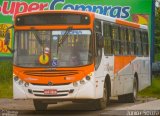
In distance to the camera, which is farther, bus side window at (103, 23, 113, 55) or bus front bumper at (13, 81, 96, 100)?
bus side window at (103, 23, 113, 55)

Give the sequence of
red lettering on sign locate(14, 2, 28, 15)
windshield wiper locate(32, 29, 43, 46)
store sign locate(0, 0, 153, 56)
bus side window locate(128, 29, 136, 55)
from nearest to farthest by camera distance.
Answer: windshield wiper locate(32, 29, 43, 46) < bus side window locate(128, 29, 136, 55) < store sign locate(0, 0, 153, 56) < red lettering on sign locate(14, 2, 28, 15)

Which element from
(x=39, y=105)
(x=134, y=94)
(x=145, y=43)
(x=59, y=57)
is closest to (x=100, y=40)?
(x=59, y=57)

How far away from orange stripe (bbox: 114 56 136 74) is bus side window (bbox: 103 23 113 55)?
2.84ft

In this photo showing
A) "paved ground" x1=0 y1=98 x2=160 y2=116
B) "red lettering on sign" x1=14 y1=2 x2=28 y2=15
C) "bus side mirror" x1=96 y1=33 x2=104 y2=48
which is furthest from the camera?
"red lettering on sign" x1=14 y1=2 x2=28 y2=15

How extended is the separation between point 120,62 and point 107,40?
213cm

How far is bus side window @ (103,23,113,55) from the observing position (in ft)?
74.3

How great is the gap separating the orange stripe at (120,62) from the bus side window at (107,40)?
34.1 inches

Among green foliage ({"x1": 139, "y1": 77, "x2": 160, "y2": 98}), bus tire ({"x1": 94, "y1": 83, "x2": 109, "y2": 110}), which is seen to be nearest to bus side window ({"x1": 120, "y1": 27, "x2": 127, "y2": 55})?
bus tire ({"x1": 94, "y1": 83, "x2": 109, "y2": 110})

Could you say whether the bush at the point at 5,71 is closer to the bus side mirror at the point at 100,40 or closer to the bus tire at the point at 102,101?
the bus tire at the point at 102,101

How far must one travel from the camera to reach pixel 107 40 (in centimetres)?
2298

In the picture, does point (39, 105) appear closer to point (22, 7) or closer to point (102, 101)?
point (102, 101)

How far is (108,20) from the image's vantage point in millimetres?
23328

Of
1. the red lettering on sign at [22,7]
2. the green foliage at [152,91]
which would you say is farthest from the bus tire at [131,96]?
the red lettering on sign at [22,7]

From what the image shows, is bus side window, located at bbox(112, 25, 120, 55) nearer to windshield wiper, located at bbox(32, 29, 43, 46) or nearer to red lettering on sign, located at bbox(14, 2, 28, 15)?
windshield wiper, located at bbox(32, 29, 43, 46)
